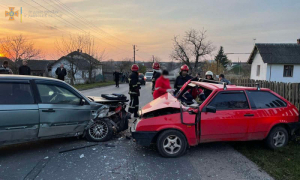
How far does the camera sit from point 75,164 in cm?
367

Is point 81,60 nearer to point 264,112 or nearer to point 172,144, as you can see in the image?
point 172,144

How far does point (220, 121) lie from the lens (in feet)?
13.2

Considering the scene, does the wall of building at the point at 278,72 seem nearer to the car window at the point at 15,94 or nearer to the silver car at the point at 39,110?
the silver car at the point at 39,110

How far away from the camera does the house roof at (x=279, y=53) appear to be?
28516 mm

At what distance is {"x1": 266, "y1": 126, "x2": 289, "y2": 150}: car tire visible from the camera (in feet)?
14.2

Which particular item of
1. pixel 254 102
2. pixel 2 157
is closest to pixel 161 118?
pixel 254 102

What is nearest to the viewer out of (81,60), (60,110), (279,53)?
(60,110)

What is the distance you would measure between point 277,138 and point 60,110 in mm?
4696

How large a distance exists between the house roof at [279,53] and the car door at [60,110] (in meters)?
30.2

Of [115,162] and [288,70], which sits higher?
[288,70]

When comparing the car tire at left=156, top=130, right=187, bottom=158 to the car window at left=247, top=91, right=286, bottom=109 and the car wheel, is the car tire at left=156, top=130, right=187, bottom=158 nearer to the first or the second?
the car wheel

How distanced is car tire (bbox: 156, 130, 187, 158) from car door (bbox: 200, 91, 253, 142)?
44 centimetres

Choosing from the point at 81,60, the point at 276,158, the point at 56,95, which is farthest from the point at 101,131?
the point at 81,60

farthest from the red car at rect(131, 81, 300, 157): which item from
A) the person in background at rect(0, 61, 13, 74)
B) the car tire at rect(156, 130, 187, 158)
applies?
the person in background at rect(0, 61, 13, 74)
